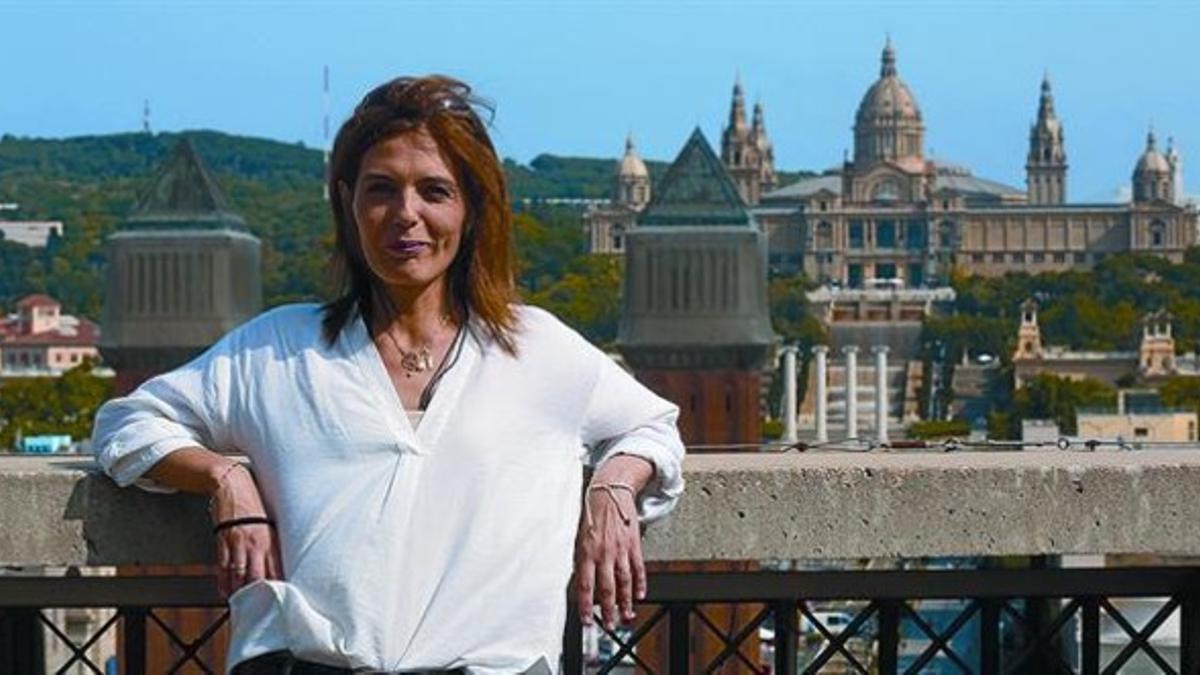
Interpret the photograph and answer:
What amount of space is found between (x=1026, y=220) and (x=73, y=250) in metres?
37.4

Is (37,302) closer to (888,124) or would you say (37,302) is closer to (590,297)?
(590,297)

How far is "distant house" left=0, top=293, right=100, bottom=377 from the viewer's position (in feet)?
375

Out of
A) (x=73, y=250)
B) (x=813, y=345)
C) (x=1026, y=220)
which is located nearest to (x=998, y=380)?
(x=813, y=345)

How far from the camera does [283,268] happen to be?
112 metres

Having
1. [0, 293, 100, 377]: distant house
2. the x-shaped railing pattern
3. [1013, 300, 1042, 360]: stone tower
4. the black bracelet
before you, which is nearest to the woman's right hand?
the black bracelet

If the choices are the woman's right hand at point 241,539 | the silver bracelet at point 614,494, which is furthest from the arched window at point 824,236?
the woman's right hand at point 241,539

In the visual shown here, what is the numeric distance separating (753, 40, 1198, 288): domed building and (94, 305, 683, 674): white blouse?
419 ft

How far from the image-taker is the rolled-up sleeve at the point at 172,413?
379 centimetres

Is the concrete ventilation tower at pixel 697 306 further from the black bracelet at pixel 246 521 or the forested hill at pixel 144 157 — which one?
the forested hill at pixel 144 157

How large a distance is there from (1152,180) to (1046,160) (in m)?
11.6

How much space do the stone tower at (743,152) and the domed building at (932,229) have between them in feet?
5.84

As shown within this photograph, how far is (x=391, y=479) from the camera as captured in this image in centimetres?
366

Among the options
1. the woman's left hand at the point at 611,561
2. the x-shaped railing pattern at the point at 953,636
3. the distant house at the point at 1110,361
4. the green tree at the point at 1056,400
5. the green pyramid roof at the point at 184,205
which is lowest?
the green tree at the point at 1056,400

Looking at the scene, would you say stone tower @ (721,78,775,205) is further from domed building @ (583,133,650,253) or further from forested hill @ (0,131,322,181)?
forested hill @ (0,131,322,181)
